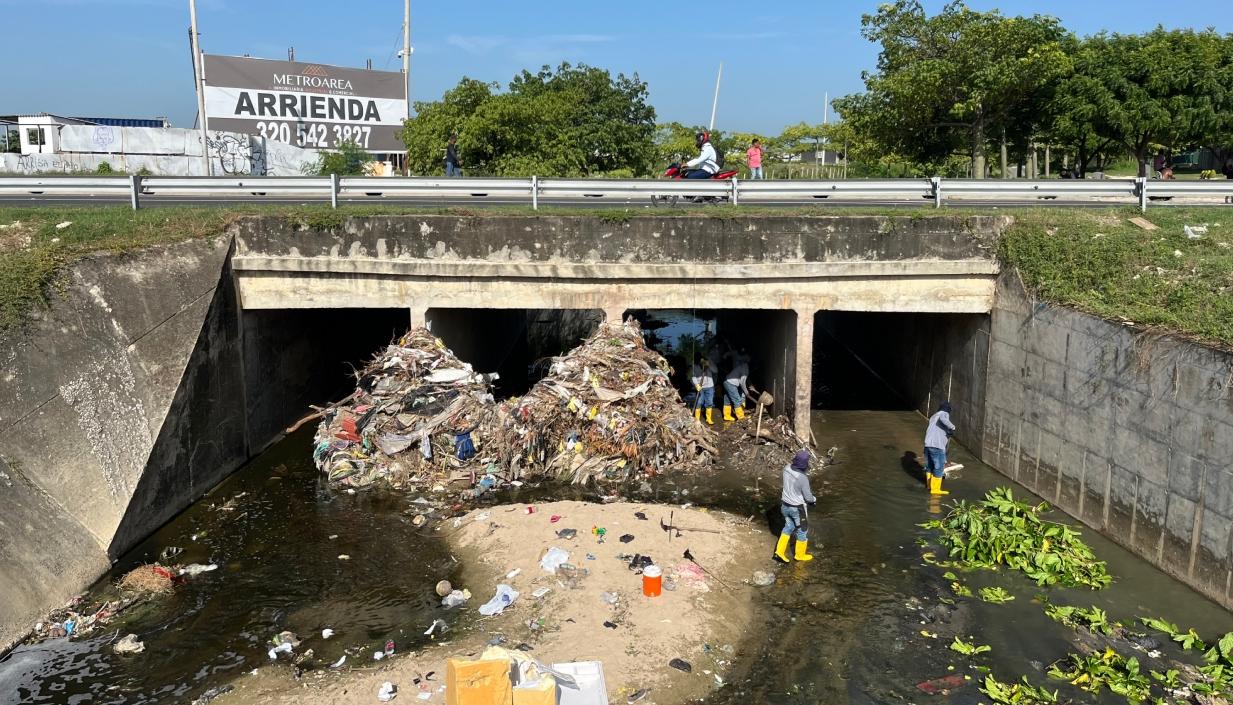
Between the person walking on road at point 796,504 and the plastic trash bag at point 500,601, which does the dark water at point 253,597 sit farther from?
the person walking on road at point 796,504

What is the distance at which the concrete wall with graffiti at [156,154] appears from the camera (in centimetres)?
2586

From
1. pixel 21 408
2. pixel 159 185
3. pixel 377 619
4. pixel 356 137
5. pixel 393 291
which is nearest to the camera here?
pixel 377 619

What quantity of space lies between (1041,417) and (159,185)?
604 inches

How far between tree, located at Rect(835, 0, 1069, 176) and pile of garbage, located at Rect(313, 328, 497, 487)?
17039 millimetres

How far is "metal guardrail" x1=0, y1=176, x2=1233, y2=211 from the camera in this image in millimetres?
14531

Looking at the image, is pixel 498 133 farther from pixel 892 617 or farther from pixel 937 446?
pixel 892 617

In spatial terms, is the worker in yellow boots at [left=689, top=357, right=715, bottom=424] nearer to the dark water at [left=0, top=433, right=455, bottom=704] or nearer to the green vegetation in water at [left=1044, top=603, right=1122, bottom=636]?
the dark water at [left=0, top=433, right=455, bottom=704]

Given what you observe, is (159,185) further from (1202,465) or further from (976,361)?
(1202,465)

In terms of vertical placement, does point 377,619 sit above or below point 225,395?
below

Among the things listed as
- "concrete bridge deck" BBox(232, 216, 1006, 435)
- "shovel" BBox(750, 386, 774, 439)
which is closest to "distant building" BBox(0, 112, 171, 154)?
"concrete bridge deck" BBox(232, 216, 1006, 435)

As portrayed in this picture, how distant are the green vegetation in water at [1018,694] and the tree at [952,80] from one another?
1937 cm

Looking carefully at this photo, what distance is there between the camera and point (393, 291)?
13.9 metres

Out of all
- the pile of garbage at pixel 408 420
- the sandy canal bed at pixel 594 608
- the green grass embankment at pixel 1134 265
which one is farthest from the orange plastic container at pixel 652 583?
the green grass embankment at pixel 1134 265

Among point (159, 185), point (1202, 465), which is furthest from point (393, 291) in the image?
point (1202, 465)
